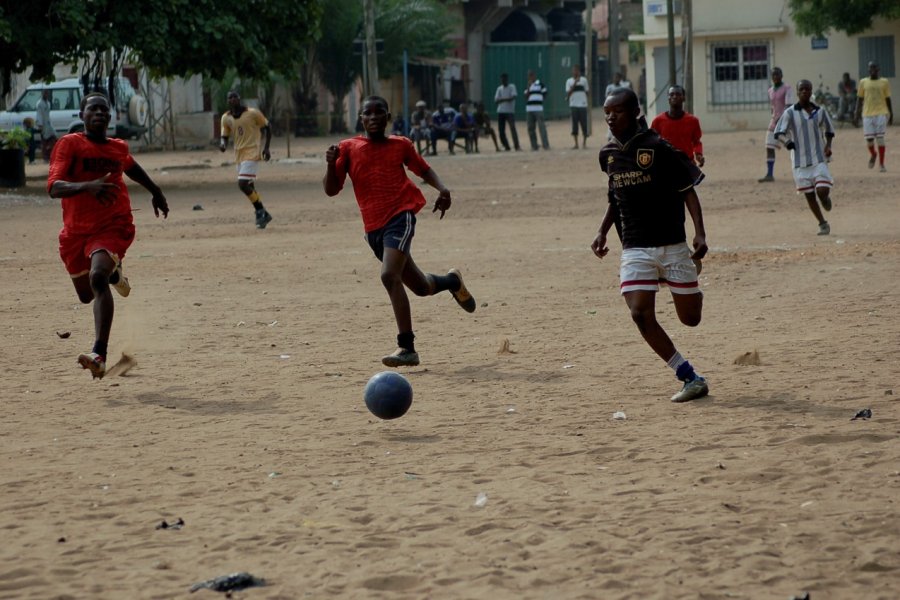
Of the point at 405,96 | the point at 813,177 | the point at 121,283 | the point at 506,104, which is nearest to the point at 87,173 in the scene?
the point at 121,283

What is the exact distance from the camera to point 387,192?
9.02m

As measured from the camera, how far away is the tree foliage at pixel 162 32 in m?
25.3

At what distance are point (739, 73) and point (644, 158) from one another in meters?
39.8

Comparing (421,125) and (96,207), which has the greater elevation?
(421,125)

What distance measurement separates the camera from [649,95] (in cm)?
4831

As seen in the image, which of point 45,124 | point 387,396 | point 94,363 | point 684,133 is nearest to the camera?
point 387,396

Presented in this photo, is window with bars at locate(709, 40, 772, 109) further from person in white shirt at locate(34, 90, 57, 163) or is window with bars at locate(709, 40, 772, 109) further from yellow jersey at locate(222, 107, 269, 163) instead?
yellow jersey at locate(222, 107, 269, 163)

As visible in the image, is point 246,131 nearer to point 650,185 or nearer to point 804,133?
point 804,133

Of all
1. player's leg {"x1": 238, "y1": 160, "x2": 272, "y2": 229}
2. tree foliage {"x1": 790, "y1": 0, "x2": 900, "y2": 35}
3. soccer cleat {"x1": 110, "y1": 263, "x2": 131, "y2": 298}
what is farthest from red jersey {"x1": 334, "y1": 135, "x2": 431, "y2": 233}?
tree foliage {"x1": 790, "y1": 0, "x2": 900, "y2": 35}

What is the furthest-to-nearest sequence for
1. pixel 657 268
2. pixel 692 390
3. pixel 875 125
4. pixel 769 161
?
pixel 875 125 < pixel 769 161 < pixel 657 268 < pixel 692 390

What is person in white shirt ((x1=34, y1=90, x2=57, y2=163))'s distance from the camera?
37.8m

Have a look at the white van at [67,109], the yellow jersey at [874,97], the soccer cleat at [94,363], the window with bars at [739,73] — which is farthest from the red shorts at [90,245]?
the window with bars at [739,73]

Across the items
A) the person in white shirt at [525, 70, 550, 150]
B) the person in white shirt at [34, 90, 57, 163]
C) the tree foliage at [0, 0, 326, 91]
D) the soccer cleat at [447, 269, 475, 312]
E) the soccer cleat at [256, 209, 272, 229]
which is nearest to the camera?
the soccer cleat at [447, 269, 475, 312]

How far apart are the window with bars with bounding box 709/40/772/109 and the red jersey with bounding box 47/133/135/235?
39082 mm
